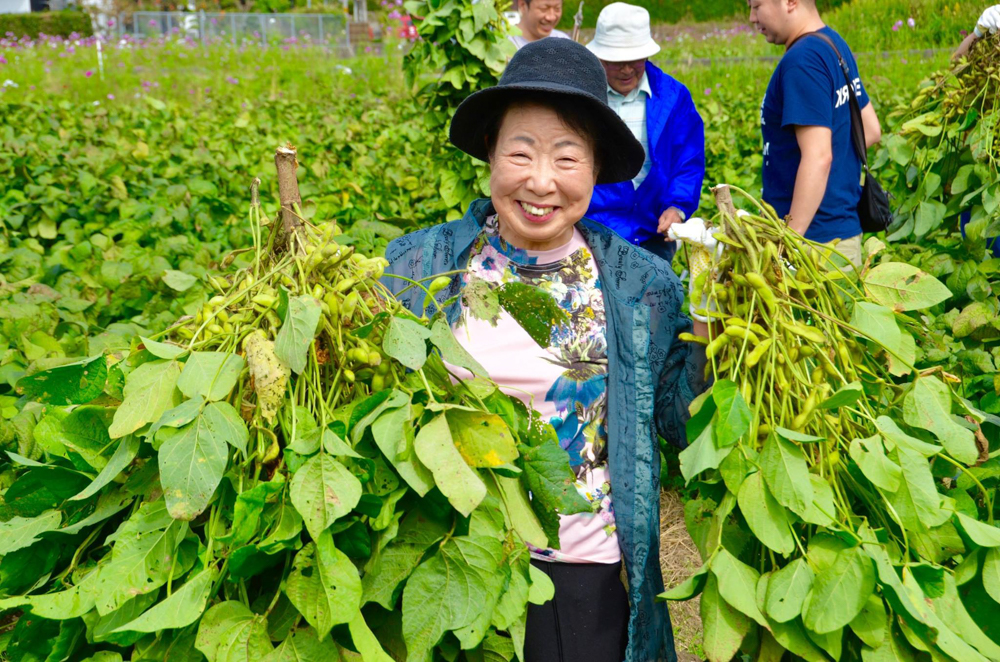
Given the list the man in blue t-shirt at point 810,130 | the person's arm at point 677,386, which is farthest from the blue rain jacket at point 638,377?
the man in blue t-shirt at point 810,130

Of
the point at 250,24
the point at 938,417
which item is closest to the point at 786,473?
the point at 938,417

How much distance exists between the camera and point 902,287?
55.5 inches

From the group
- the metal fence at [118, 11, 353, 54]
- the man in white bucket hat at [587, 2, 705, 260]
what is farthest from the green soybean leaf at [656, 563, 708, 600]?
the metal fence at [118, 11, 353, 54]

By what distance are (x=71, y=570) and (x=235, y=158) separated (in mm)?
3585

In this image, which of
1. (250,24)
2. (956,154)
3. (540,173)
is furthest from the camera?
(250,24)

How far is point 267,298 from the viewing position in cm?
117

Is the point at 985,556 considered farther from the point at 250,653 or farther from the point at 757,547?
the point at 250,653

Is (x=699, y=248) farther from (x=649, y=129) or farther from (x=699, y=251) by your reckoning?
(x=649, y=129)

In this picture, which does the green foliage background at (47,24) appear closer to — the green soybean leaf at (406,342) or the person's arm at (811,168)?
the person's arm at (811,168)

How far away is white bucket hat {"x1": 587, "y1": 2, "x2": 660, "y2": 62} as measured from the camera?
3.13 meters

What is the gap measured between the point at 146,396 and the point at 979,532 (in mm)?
1096

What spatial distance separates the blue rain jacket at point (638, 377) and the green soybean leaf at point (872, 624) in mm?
386

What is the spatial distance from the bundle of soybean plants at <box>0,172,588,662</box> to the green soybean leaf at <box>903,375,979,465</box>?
1.73ft

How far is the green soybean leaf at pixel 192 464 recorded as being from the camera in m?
1.03
